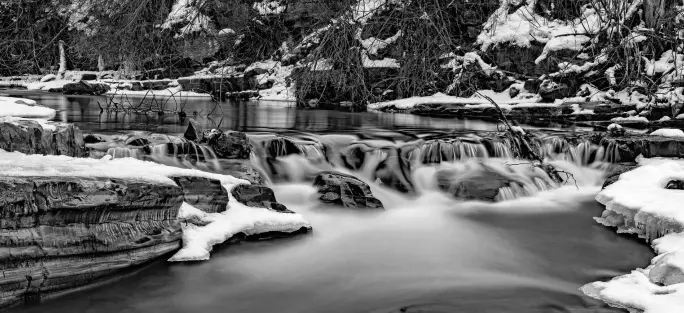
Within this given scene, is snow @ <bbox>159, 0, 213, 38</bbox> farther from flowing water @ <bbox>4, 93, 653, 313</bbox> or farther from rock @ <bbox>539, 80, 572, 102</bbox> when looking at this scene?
rock @ <bbox>539, 80, 572, 102</bbox>

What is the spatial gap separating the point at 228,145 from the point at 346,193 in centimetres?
223

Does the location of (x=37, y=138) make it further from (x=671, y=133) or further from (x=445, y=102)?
(x=445, y=102)

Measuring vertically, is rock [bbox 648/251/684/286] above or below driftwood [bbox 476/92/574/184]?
below

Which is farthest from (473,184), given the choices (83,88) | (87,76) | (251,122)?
(87,76)

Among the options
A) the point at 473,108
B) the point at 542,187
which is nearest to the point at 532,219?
the point at 542,187

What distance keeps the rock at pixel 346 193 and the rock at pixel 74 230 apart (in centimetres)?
251

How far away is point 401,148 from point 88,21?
6095mm

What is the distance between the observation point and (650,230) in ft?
17.4

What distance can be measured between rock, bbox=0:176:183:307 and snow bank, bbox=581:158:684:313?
3695mm

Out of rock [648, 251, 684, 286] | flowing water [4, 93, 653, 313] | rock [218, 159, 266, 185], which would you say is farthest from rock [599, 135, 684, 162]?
rock [218, 159, 266, 185]

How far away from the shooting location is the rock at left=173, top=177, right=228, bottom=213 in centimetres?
516

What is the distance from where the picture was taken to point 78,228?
3869mm

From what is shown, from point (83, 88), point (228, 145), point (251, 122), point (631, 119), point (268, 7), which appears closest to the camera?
point (268, 7)

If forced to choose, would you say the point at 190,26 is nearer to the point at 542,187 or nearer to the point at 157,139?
the point at 157,139
